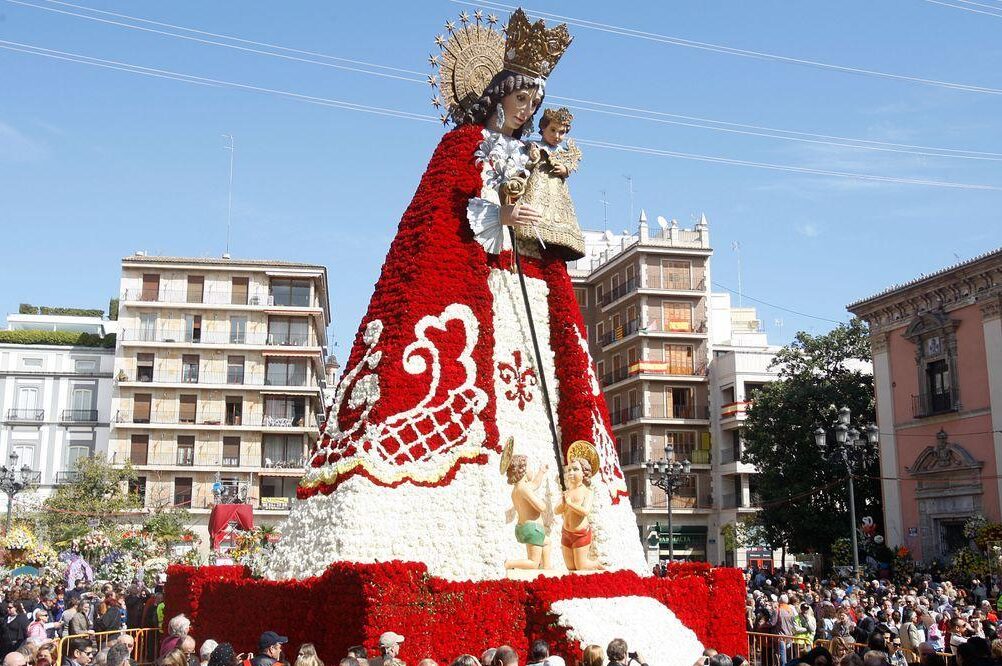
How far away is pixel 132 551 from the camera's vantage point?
25.4 m

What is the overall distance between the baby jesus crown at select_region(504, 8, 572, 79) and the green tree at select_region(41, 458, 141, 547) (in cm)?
3519

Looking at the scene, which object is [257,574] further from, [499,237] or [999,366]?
[999,366]

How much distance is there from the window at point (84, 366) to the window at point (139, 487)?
7.55 metres

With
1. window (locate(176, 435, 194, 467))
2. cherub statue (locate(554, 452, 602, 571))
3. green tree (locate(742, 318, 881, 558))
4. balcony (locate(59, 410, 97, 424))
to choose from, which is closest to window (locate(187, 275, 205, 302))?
window (locate(176, 435, 194, 467))

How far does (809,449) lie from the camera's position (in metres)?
39.5

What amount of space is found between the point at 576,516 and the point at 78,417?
47165 mm

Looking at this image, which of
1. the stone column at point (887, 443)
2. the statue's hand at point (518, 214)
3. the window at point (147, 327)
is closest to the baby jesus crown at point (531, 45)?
the statue's hand at point (518, 214)

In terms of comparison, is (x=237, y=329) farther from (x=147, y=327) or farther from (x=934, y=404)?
(x=934, y=404)

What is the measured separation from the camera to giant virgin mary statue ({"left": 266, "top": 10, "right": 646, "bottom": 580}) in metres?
12.9

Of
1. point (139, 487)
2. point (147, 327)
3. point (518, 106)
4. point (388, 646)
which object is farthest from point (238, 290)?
point (388, 646)

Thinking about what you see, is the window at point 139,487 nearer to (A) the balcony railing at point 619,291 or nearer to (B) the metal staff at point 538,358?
(A) the balcony railing at point 619,291

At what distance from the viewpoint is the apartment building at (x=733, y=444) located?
4869 cm

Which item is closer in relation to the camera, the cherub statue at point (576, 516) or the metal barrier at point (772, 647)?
the cherub statue at point (576, 516)

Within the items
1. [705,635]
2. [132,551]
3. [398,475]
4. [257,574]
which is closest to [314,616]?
[398,475]
